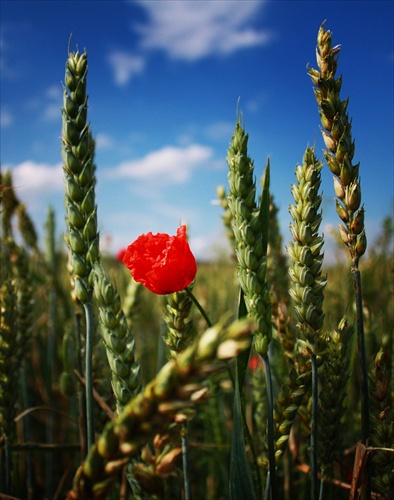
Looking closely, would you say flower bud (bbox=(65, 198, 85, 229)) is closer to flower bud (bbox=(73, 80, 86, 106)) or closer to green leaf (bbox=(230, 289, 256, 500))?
flower bud (bbox=(73, 80, 86, 106))

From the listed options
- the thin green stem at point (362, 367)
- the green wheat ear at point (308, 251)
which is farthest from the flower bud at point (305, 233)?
the thin green stem at point (362, 367)

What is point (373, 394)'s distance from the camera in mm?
997

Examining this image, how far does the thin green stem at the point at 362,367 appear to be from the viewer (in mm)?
871

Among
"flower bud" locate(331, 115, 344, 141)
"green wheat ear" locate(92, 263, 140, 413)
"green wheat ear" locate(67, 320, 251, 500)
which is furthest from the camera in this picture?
"flower bud" locate(331, 115, 344, 141)

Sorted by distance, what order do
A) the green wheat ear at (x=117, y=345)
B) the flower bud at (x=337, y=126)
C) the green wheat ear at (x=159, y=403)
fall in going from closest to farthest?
the green wheat ear at (x=159, y=403)
the green wheat ear at (x=117, y=345)
the flower bud at (x=337, y=126)

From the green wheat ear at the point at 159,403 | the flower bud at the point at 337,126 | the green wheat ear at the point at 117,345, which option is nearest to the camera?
the green wheat ear at the point at 159,403

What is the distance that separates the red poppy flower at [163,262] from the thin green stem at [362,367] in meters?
0.33

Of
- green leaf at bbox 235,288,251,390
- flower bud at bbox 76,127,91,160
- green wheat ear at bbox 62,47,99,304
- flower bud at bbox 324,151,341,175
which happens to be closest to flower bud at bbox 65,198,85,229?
green wheat ear at bbox 62,47,99,304

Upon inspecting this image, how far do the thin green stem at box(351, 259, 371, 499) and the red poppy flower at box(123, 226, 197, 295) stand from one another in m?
0.33

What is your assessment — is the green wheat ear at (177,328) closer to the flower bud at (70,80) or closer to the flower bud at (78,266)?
the flower bud at (78,266)

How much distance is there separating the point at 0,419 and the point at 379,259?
11.0 feet

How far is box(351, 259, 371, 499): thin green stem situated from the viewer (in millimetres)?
871

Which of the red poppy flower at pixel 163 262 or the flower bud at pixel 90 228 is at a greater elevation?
the flower bud at pixel 90 228

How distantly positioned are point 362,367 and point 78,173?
684 millimetres
